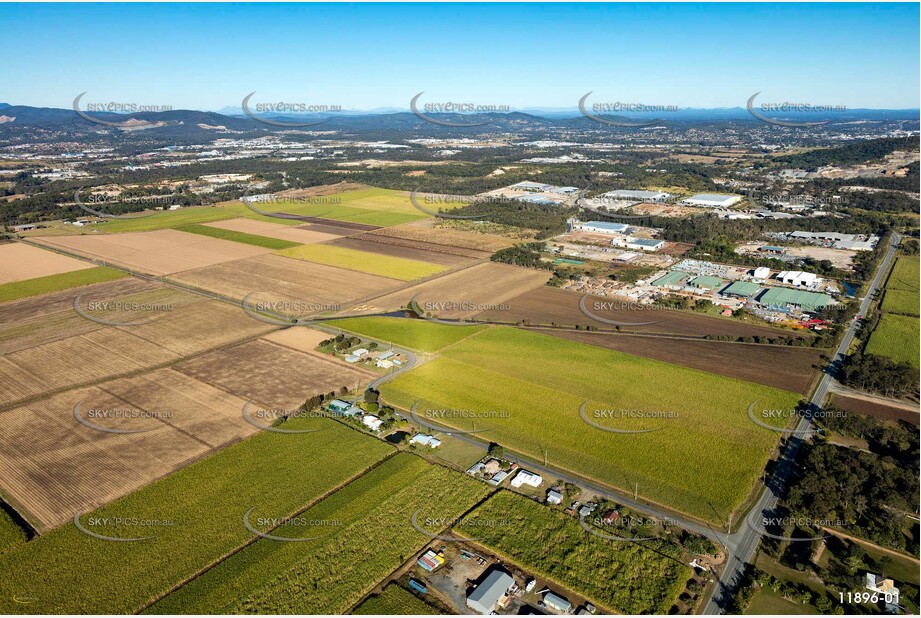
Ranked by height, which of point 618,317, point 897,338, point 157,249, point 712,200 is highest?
point 712,200

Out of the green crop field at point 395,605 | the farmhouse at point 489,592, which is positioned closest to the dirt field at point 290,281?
the green crop field at point 395,605

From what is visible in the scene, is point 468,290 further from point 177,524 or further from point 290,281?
point 177,524

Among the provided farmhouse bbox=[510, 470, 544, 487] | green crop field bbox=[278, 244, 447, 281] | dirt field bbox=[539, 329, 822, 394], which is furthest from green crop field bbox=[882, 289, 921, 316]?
green crop field bbox=[278, 244, 447, 281]

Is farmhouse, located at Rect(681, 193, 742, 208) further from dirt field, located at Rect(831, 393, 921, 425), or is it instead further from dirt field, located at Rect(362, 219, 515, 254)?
dirt field, located at Rect(831, 393, 921, 425)

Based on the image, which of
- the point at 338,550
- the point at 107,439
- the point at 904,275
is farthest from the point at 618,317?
the point at 107,439

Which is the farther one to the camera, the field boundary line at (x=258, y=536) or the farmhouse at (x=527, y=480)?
the farmhouse at (x=527, y=480)

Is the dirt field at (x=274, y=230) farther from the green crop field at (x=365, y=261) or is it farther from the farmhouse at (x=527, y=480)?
the farmhouse at (x=527, y=480)
